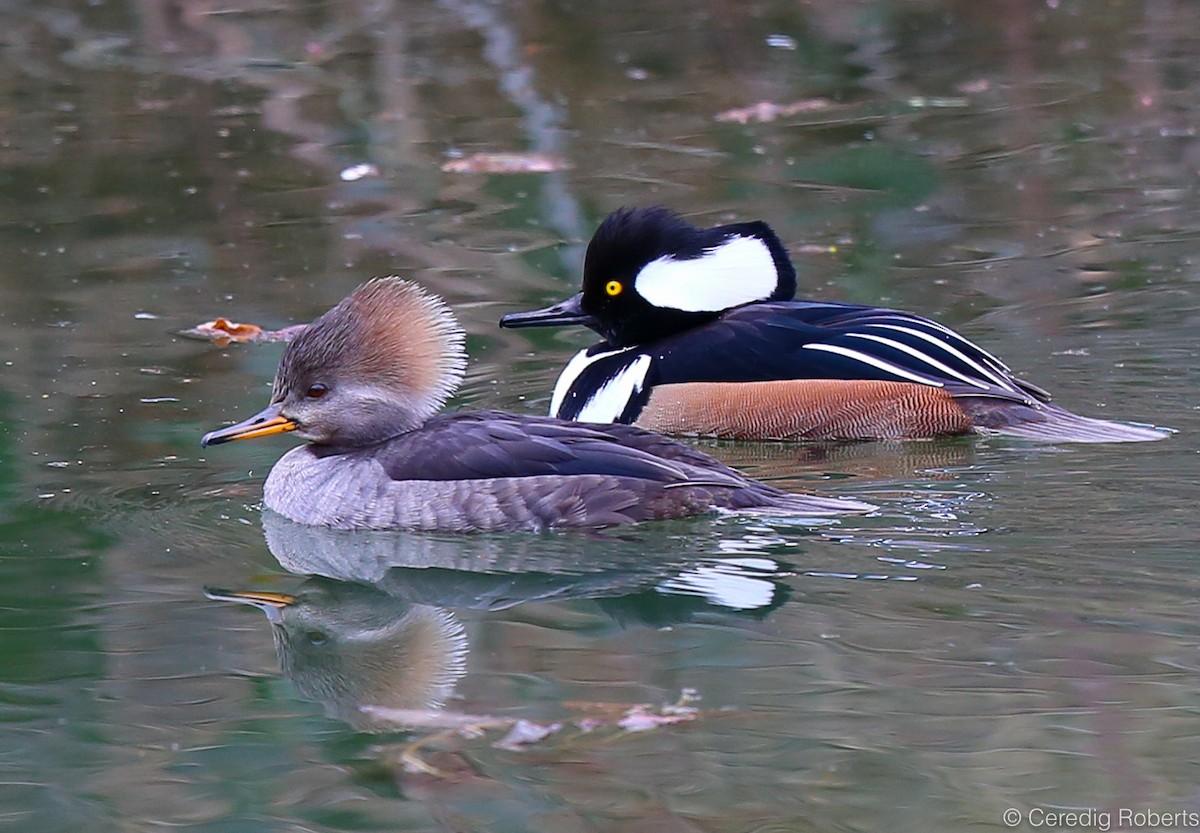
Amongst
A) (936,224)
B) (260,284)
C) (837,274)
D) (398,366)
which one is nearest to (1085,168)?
(936,224)

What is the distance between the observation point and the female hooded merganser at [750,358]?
24.8 ft

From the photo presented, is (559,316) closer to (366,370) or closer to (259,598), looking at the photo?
(366,370)

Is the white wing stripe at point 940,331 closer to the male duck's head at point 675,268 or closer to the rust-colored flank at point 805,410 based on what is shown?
the rust-colored flank at point 805,410

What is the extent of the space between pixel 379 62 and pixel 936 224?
263 inches

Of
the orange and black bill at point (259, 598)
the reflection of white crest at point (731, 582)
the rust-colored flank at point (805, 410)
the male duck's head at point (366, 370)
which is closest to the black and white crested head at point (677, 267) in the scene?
the rust-colored flank at point (805, 410)

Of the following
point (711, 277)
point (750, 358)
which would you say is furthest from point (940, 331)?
point (711, 277)

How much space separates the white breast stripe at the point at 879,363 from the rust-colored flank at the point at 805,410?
0.03 meters

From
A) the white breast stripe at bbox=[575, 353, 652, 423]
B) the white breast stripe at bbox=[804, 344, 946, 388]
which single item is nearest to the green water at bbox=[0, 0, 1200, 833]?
the white breast stripe at bbox=[804, 344, 946, 388]

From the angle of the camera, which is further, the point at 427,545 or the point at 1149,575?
the point at 427,545

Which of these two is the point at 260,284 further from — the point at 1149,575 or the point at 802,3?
the point at 802,3

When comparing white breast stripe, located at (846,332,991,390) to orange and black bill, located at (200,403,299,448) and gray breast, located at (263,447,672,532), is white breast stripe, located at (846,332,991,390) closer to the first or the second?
gray breast, located at (263,447,672,532)

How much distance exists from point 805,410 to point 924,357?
534 millimetres

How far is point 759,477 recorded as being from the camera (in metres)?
7.23

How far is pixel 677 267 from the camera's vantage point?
8125mm
